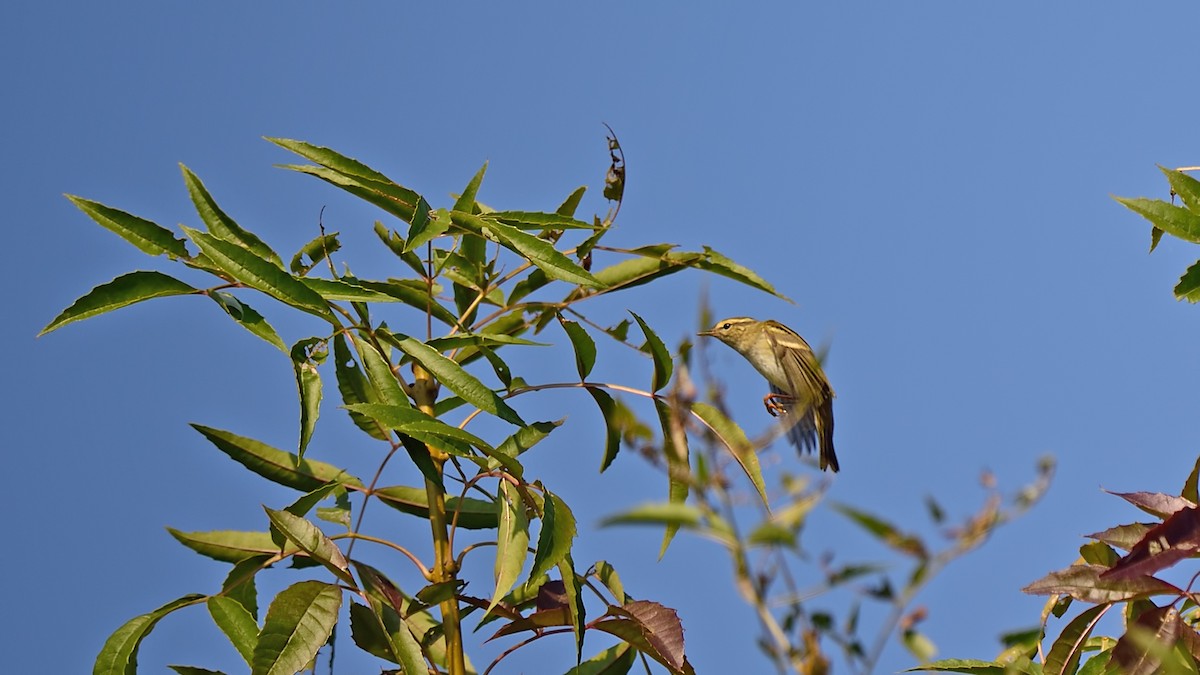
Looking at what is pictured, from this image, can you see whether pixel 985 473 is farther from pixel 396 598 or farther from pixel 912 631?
pixel 396 598

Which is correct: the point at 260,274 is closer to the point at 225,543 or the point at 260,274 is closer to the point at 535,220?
the point at 535,220

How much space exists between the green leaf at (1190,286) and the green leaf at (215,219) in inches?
76.8

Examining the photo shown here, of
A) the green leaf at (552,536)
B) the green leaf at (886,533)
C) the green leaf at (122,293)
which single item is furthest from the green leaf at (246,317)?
the green leaf at (886,533)

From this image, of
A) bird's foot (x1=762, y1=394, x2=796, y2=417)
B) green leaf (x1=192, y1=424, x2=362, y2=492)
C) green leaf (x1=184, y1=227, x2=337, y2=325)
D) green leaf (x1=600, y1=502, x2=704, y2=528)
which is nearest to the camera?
green leaf (x1=600, y1=502, x2=704, y2=528)

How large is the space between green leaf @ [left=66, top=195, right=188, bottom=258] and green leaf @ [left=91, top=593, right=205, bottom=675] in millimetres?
783

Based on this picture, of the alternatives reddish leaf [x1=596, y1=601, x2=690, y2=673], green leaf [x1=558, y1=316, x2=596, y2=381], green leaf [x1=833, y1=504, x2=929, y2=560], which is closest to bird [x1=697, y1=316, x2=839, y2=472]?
green leaf [x1=558, y1=316, x2=596, y2=381]

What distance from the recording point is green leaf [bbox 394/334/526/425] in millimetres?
2793

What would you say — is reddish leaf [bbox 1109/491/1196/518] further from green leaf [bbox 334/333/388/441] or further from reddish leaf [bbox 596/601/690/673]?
green leaf [bbox 334/333/388/441]

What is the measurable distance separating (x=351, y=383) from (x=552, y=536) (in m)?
0.78

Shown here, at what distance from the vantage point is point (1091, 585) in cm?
244

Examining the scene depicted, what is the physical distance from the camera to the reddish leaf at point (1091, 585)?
2414mm

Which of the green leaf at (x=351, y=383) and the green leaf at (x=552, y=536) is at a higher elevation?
the green leaf at (x=351, y=383)

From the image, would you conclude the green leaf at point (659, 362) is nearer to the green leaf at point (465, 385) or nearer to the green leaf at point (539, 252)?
the green leaf at point (539, 252)

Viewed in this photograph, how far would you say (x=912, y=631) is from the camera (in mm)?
1331
